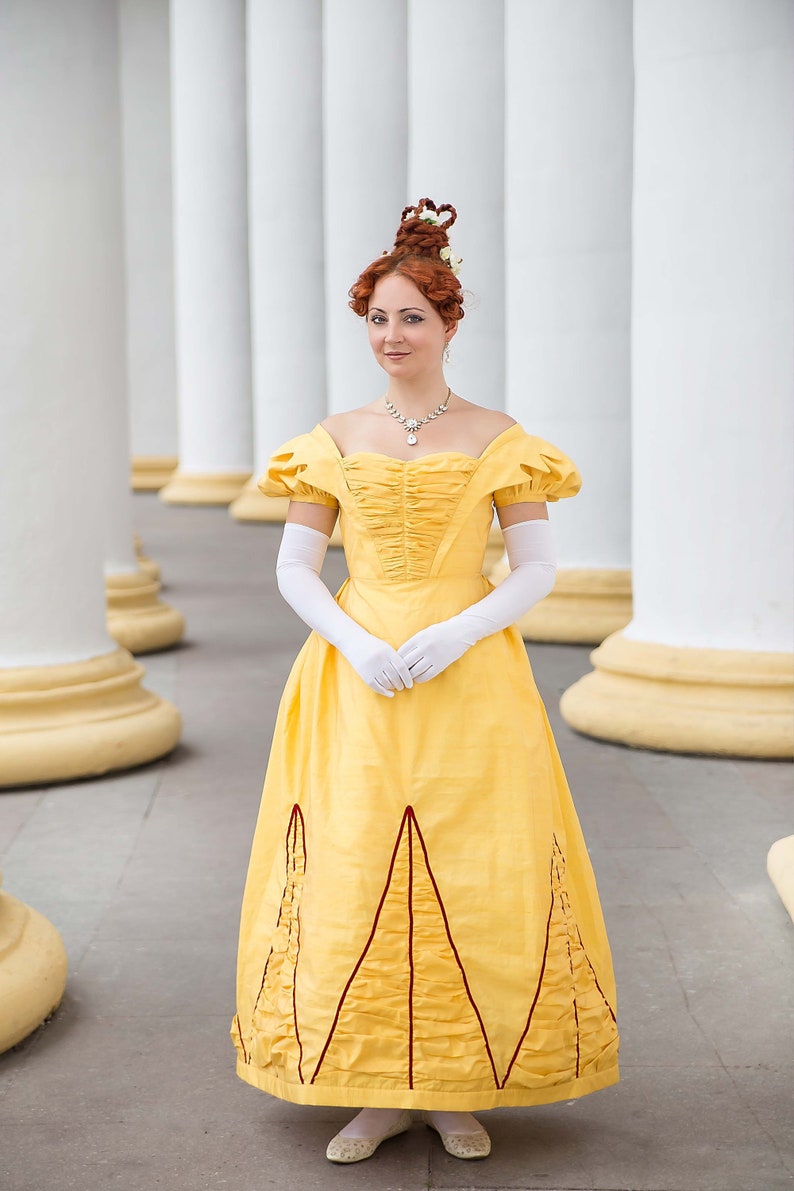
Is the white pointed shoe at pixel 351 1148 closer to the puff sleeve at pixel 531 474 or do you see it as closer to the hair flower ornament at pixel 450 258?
the puff sleeve at pixel 531 474

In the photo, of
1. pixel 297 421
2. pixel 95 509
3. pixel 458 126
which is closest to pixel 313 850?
pixel 95 509

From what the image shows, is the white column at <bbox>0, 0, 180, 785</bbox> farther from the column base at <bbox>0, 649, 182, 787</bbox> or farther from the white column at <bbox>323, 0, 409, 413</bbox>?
the white column at <bbox>323, 0, 409, 413</bbox>

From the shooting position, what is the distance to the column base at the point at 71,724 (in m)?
6.76

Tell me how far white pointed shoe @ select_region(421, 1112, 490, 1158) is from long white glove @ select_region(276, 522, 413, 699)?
3.11ft

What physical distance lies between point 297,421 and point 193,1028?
16.7m

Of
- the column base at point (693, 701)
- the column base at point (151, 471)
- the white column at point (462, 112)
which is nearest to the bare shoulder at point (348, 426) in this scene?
the column base at point (693, 701)

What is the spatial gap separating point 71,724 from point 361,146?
10849mm

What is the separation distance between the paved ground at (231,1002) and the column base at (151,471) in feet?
65.7

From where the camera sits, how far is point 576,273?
1003 centimetres

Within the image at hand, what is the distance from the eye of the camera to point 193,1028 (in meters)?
4.19

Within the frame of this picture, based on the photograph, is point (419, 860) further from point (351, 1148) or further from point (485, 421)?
point (485, 421)

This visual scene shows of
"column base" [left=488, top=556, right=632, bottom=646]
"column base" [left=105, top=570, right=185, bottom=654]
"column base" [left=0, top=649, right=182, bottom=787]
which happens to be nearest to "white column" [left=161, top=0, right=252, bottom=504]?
"column base" [left=105, top=570, right=185, bottom=654]

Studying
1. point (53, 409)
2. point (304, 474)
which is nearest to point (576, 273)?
point (53, 409)

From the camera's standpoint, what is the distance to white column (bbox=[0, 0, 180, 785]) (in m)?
6.69
